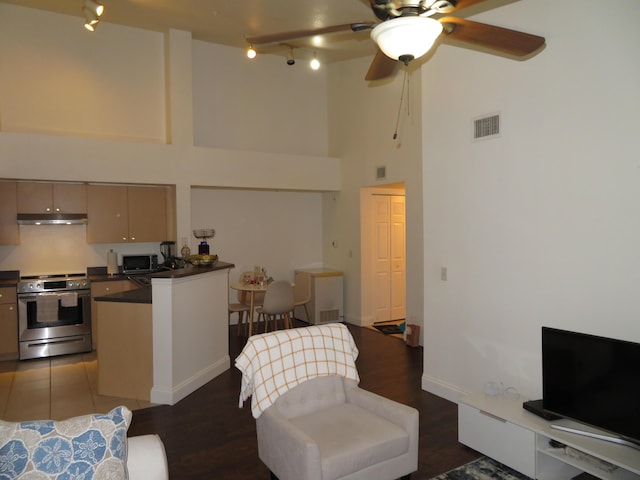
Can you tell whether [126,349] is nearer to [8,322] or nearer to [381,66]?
[8,322]

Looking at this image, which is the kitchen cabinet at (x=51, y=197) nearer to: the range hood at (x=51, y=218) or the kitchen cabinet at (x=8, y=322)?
the range hood at (x=51, y=218)

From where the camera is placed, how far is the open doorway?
6.79 meters

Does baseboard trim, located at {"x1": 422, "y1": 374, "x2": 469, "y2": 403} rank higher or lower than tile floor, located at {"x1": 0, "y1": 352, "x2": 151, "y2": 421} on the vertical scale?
higher

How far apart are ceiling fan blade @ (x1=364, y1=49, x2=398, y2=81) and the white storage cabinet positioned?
4217 millimetres

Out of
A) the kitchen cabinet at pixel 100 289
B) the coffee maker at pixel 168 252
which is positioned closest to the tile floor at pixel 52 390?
the kitchen cabinet at pixel 100 289

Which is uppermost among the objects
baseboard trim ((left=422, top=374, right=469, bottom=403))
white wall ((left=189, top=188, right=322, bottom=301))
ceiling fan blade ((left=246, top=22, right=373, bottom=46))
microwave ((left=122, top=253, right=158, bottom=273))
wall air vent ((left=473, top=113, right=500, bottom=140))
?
ceiling fan blade ((left=246, top=22, right=373, bottom=46))

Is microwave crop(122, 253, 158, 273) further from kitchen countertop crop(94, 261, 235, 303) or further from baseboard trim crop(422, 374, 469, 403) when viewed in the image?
baseboard trim crop(422, 374, 469, 403)

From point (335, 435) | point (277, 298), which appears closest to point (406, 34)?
point (335, 435)

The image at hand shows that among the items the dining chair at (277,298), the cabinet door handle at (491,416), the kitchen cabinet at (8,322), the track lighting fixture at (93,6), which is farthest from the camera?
the dining chair at (277,298)

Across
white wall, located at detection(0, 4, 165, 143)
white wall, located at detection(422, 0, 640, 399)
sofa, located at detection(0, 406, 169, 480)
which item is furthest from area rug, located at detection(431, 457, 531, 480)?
white wall, located at detection(0, 4, 165, 143)

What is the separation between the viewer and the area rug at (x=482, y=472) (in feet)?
9.02

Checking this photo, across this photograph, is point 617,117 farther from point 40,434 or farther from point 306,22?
point 306,22

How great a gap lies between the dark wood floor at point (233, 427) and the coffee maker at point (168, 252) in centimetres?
201

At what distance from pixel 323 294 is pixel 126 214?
3.12 m
